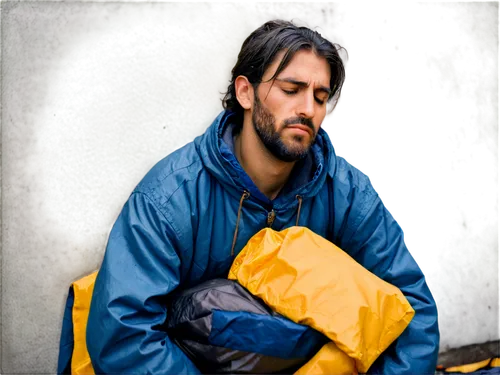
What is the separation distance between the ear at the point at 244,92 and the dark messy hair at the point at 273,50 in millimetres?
26

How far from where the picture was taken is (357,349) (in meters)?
2.11

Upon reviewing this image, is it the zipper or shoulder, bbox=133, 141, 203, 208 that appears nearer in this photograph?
shoulder, bbox=133, 141, 203, 208

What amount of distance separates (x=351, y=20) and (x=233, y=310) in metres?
1.83

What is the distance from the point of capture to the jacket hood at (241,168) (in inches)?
96.1

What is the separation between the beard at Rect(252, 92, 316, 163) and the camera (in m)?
2.54

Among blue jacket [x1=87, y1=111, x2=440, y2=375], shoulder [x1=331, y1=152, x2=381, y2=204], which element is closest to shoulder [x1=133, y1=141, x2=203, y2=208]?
blue jacket [x1=87, y1=111, x2=440, y2=375]

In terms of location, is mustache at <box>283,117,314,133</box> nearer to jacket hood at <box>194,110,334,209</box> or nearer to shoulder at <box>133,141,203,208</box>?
jacket hood at <box>194,110,334,209</box>

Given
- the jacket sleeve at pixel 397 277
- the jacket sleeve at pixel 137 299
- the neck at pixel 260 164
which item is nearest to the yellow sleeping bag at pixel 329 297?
the jacket sleeve at pixel 397 277

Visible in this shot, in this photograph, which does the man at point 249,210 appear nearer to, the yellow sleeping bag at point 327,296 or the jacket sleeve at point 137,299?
the jacket sleeve at point 137,299

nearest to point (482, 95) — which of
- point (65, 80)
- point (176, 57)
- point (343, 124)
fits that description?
point (343, 124)

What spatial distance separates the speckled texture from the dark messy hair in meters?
0.23

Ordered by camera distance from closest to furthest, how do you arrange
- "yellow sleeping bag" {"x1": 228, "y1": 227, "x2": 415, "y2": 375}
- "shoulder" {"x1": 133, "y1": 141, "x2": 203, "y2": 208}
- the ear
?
"yellow sleeping bag" {"x1": 228, "y1": 227, "x2": 415, "y2": 375}, "shoulder" {"x1": 133, "y1": 141, "x2": 203, "y2": 208}, the ear

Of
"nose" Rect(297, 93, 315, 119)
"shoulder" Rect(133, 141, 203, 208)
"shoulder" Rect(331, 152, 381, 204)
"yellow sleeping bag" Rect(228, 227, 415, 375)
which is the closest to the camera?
"yellow sleeping bag" Rect(228, 227, 415, 375)

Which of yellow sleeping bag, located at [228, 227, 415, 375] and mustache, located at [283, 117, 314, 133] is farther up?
mustache, located at [283, 117, 314, 133]
